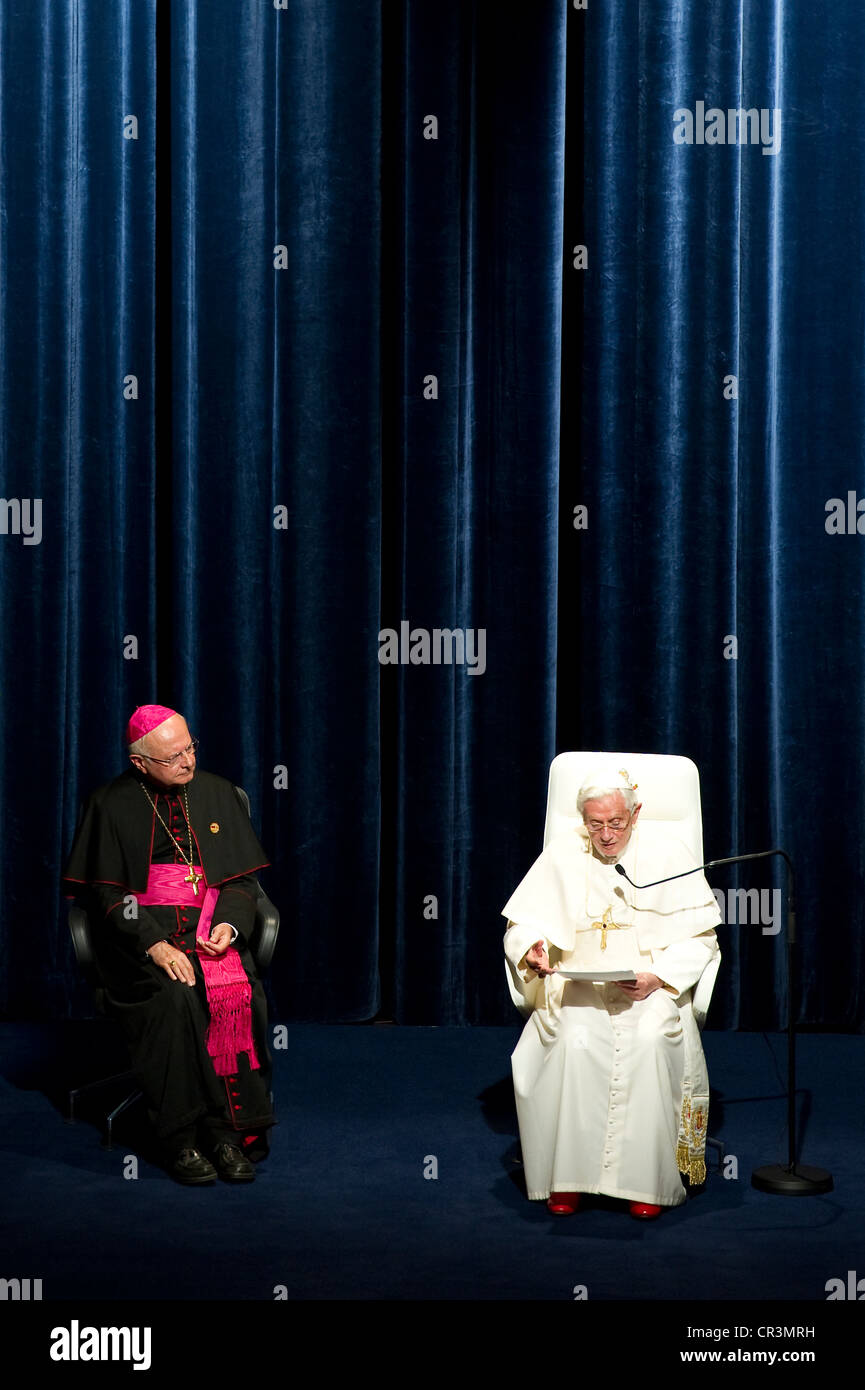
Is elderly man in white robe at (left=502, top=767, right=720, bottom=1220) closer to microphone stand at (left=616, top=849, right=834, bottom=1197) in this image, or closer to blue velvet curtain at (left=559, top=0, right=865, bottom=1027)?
microphone stand at (left=616, top=849, right=834, bottom=1197)

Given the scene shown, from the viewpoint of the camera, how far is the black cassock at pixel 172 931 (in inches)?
161

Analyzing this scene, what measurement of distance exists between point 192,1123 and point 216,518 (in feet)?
6.88

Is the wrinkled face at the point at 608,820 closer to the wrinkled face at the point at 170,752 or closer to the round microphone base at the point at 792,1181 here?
the round microphone base at the point at 792,1181

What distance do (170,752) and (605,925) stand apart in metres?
1.15

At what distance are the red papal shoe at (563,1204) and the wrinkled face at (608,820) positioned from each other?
787mm

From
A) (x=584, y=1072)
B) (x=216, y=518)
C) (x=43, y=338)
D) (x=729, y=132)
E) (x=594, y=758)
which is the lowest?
(x=584, y=1072)

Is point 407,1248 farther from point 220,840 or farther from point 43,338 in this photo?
point 43,338

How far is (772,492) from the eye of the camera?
5.39m

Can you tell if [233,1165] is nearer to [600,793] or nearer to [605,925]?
[605,925]

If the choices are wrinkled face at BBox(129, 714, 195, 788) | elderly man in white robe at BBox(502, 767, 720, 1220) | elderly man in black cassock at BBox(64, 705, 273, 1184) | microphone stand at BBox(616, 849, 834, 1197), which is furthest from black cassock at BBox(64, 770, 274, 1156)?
microphone stand at BBox(616, 849, 834, 1197)

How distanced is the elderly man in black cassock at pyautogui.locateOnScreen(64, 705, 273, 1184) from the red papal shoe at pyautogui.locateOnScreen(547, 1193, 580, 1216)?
725mm

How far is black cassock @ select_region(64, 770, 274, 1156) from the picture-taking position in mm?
4098

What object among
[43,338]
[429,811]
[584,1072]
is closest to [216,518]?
[43,338]

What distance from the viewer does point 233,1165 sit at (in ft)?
13.4
